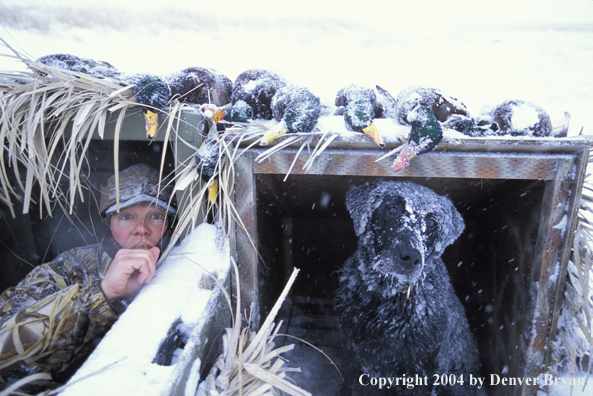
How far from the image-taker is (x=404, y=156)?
1.44 m

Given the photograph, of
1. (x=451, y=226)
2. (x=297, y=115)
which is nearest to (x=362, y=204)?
(x=451, y=226)

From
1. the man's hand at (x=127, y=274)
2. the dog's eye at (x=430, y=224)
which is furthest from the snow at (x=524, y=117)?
the man's hand at (x=127, y=274)

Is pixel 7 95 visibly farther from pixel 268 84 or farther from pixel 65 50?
pixel 65 50

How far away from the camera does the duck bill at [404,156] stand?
56.2 inches

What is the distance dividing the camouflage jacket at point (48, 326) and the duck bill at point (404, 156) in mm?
1444

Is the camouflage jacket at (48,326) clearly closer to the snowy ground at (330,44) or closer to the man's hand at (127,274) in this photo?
the man's hand at (127,274)

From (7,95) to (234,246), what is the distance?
136 centimetres

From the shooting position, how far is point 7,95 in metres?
1.53

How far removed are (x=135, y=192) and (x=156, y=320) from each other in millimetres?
974

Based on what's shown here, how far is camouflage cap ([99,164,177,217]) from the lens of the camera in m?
1.79

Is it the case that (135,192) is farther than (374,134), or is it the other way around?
(135,192)

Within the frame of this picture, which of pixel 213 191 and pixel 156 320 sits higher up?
pixel 213 191

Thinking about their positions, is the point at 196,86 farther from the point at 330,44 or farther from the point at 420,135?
the point at 330,44

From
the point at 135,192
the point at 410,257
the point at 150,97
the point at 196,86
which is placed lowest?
the point at 410,257
